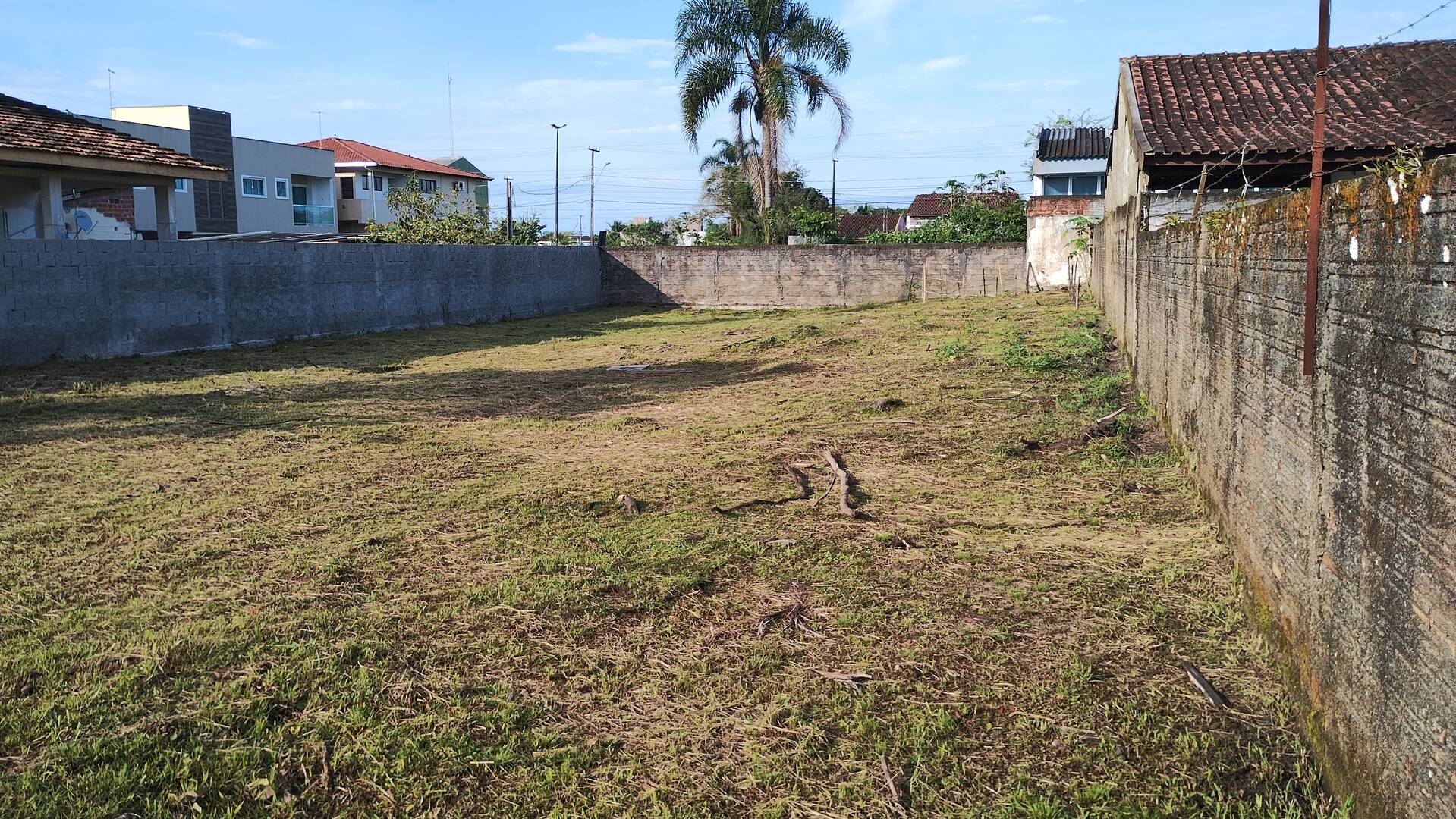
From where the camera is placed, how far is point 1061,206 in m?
22.8

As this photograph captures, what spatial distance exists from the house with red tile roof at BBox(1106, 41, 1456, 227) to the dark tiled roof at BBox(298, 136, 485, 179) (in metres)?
34.3

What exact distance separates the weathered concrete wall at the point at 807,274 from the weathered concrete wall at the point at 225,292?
177 inches

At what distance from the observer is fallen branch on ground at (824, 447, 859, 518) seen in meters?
5.84

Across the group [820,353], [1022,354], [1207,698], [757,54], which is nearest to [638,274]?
[757,54]

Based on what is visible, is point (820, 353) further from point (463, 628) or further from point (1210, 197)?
point (463, 628)

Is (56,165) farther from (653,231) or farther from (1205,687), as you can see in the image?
(653,231)

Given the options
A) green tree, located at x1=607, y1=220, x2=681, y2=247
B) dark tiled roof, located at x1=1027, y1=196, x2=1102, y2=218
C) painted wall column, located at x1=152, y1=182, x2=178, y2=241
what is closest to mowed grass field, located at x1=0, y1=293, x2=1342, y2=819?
painted wall column, located at x1=152, y1=182, x2=178, y2=241

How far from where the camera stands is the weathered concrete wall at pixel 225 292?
1255 cm

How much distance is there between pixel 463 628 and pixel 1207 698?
2.70 meters

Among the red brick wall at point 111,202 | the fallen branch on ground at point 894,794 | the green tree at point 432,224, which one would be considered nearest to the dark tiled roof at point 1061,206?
the green tree at point 432,224

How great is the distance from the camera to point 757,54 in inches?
1134

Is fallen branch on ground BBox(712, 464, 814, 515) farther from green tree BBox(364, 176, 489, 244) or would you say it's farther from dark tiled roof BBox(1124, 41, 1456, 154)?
green tree BBox(364, 176, 489, 244)

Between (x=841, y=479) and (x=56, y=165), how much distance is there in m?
13.6

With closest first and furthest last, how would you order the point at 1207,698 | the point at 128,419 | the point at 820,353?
the point at 1207,698, the point at 128,419, the point at 820,353
